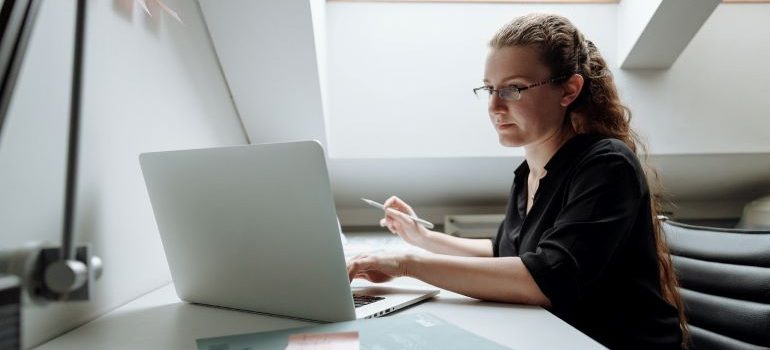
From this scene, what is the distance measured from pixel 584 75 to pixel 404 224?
0.56 metres

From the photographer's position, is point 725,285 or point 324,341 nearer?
point 324,341

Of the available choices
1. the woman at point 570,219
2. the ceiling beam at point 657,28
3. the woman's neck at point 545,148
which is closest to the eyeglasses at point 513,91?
the woman at point 570,219

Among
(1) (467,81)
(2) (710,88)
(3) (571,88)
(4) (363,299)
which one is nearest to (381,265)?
(4) (363,299)

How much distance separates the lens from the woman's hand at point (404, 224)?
129cm

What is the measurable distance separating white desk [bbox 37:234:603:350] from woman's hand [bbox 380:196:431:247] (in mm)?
430

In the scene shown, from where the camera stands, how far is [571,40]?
40.3 inches

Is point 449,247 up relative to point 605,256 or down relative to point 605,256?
down

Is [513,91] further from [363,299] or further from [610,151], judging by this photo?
[363,299]

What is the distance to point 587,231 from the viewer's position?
31.5 inches

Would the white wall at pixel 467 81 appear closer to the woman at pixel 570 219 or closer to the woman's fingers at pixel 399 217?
the woman's fingers at pixel 399 217

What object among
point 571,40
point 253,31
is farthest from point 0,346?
point 253,31

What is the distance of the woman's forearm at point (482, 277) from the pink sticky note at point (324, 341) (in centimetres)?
24

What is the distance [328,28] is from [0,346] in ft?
5.23

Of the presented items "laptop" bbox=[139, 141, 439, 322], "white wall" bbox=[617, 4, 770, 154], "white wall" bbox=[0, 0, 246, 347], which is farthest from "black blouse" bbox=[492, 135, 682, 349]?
"white wall" bbox=[617, 4, 770, 154]
